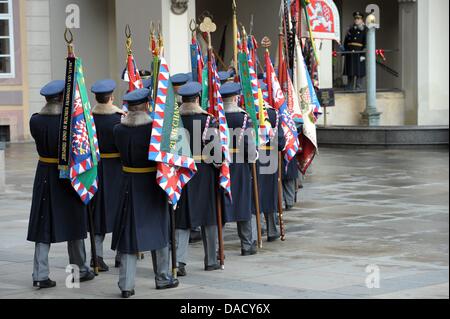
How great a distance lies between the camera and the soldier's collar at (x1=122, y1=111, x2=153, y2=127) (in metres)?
8.41

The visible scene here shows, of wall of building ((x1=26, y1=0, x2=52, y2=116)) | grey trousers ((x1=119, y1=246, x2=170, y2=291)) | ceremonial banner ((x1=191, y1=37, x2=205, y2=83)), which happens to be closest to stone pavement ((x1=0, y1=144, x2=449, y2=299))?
grey trousers ((x1=119, y1=246, x2=170, y2=291))

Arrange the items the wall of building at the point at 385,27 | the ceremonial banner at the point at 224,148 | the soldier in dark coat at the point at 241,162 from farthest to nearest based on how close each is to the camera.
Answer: the wall of building at the point at 385,27 → the soldier in dark coat at the point at 241,162 → the ceremonial banner at the point at 224,148

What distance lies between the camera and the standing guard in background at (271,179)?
422 inches

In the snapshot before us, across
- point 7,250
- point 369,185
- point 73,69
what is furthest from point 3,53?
point 73,69

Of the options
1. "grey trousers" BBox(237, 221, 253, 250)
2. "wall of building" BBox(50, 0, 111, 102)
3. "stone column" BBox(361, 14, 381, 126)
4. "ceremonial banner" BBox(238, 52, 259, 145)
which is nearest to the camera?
"grey trousers" BBox(237, 221, 253, 250)

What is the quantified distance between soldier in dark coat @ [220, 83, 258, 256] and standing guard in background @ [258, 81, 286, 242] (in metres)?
0.55

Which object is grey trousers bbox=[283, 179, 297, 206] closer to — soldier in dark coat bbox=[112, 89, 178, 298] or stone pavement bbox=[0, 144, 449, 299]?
stone pavement bbox=[0, 144, 449, 299]

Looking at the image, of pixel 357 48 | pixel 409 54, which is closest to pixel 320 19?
pixel 357 48

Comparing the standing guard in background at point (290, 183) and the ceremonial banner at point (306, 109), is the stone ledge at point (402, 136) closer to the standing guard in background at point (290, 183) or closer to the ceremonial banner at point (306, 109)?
the ceremonial banner at point (306, 109)

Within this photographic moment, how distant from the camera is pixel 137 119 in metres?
8.42

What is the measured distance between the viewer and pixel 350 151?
20422 millimetres

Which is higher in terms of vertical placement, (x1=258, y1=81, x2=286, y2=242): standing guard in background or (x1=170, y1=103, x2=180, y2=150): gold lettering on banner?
(x1=170, y1=103, x2=180, y2=150): gold lettering on banner

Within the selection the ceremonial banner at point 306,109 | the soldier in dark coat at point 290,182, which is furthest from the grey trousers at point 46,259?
the ceremonial banner at point 306,109

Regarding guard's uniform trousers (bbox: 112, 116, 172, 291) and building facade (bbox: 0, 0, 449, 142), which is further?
building facade (bbox: 0, 0, 449, 142)
